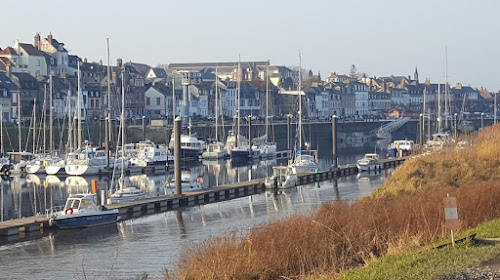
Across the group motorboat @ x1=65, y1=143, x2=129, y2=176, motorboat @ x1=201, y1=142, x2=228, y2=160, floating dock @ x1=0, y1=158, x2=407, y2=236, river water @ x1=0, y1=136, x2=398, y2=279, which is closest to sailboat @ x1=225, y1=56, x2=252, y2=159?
motorboat @ x1=201, y1=142, x2=228, y2=160

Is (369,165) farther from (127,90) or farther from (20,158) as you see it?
(127,90)

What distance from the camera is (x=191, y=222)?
136 feet

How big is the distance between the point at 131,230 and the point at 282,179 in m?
18.5

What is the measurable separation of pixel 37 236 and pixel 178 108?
3609 inches

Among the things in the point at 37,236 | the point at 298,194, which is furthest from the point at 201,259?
the point at 298,194

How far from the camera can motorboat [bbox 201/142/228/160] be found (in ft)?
287

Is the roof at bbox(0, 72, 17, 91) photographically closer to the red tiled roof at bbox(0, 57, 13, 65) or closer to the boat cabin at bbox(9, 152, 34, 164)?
the red tiled roof at bbox(0, 57, 13, 65)

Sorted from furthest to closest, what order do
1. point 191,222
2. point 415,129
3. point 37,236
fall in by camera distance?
point 415,129, point 191,222, point 37,236

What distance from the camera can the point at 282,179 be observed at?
185 ft

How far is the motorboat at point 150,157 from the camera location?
7594 cm

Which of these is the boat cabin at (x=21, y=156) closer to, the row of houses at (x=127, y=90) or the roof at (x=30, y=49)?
the row of houses at (x=127, y=90)

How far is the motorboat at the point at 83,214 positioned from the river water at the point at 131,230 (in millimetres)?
427

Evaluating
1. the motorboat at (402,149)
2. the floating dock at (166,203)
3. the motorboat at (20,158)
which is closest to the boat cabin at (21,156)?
the motorboat at (20,158)

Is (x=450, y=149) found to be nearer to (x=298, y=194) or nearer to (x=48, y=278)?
(x=298, y=194)
